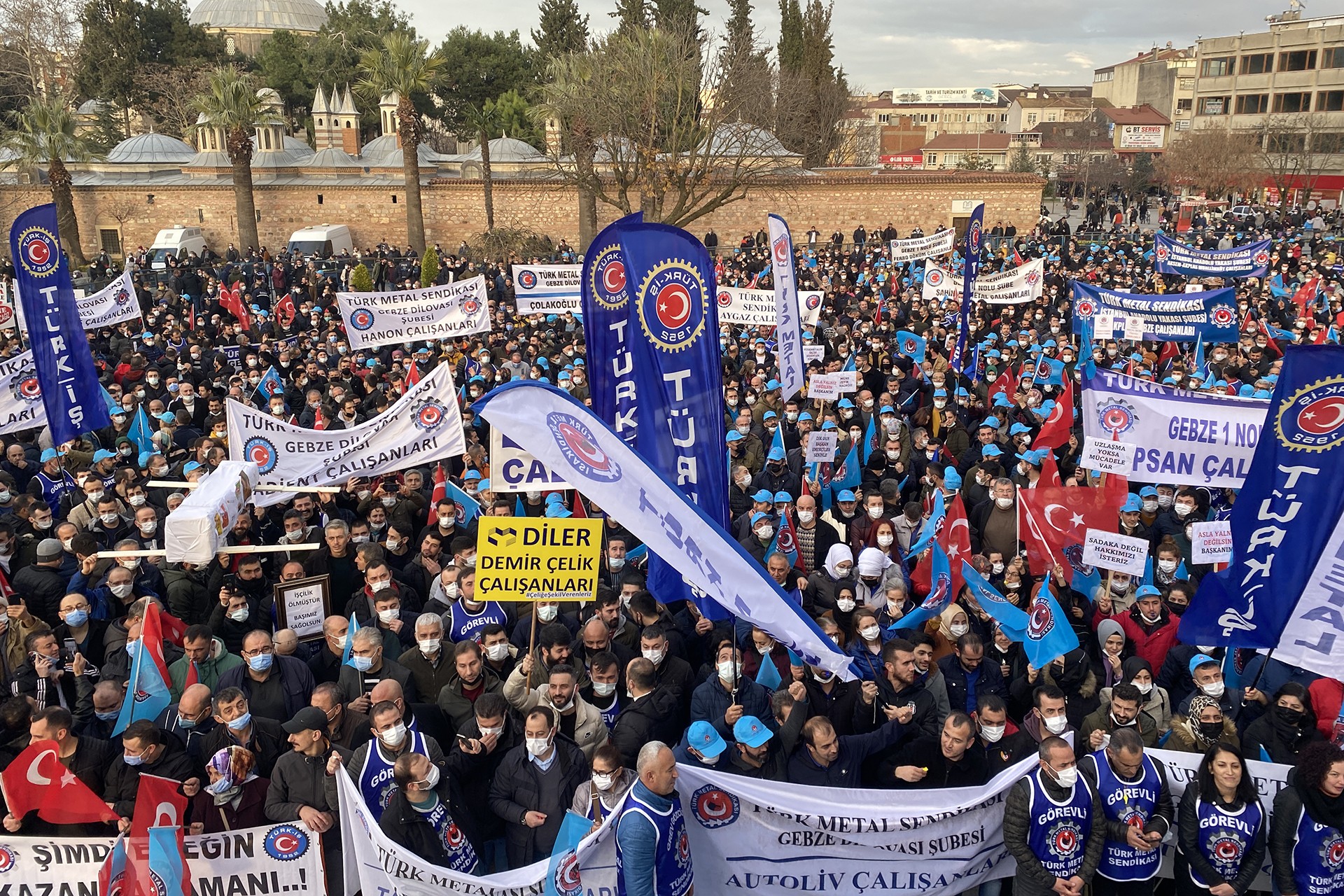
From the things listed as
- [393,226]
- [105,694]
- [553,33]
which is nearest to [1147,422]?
[105,694]

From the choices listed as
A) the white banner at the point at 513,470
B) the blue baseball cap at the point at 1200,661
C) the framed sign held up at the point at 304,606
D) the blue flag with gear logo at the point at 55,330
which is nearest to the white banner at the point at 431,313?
the blue flag with gear logo at the point at 55,330

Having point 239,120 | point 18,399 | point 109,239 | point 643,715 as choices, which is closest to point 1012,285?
point 643,715

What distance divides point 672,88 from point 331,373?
20.5 m

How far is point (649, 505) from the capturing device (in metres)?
5.26

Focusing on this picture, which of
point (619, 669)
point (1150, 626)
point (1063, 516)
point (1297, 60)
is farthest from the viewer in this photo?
point (1297, 60)

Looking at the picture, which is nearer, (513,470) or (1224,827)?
(1224,827)

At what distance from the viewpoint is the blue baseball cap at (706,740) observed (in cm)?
514

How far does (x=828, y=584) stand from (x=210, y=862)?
4.24 meters

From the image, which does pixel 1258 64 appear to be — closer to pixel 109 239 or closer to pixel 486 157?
pixel 486 157

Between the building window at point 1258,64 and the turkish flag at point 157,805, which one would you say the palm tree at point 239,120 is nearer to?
the turkish flag at point 157,805

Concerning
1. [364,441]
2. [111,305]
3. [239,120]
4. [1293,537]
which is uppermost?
[239,120]

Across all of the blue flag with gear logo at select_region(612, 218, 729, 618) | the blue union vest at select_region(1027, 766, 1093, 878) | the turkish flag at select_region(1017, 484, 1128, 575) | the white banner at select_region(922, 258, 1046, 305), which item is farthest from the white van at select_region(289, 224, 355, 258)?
the blue union vest at select_region(1027, 766, 1093, 878)

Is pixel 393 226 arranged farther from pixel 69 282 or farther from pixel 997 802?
pixel 997 802

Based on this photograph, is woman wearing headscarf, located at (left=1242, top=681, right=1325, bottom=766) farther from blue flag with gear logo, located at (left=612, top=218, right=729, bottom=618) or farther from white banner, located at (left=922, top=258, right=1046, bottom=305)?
white banner, located at (left=922, top=258, right=1046, bottom=305)
